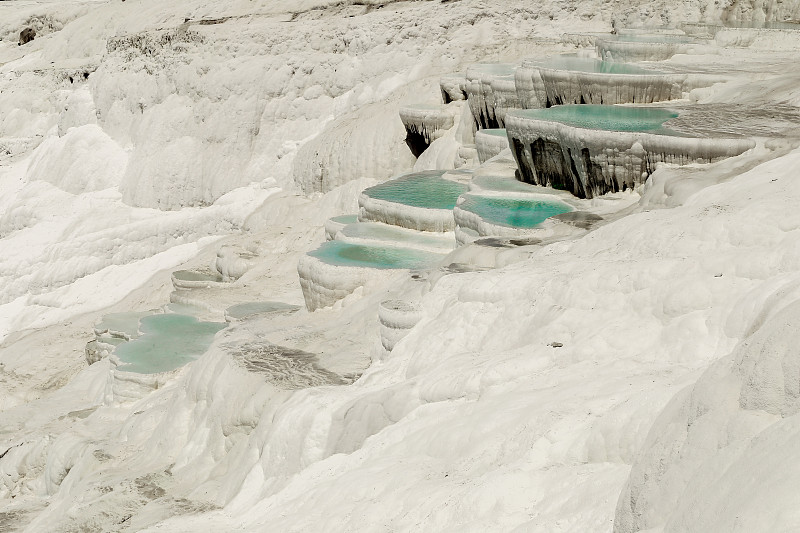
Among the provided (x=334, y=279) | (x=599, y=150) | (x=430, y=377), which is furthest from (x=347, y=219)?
(x=430, y=377)

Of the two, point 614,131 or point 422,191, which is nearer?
point 614,131

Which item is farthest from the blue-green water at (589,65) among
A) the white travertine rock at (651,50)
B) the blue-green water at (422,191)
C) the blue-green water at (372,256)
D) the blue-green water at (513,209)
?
the blue-green water at (372,256)

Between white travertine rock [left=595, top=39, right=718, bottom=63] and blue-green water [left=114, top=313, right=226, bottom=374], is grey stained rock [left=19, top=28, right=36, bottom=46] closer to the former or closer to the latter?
blue-green water [left=114, top=313, right=226, bottom=374]

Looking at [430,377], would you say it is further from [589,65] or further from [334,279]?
[589,65]

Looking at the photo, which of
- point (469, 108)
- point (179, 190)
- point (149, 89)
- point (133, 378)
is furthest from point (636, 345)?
point (149, 89)

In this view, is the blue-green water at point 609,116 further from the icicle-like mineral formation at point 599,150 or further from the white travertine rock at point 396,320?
the white travertine rock at point 396,320

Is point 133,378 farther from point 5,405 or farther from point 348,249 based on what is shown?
point 5,405

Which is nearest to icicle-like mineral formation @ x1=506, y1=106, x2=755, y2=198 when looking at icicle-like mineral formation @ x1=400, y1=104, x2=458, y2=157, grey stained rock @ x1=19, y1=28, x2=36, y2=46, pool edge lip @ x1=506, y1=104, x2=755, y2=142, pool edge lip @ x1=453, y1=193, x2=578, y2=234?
pool edge lip @ x1=506, y1=104, x2=755, y2=142
